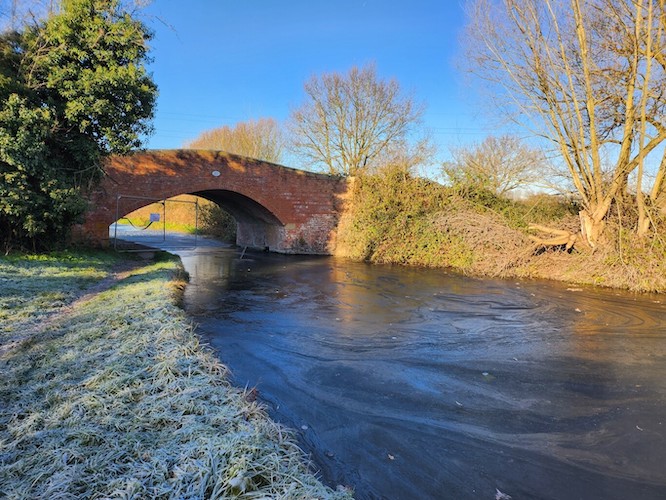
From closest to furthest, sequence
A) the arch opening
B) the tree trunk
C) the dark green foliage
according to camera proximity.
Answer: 1. the dark green foliage
2. the tree trunk
3. the arch opening

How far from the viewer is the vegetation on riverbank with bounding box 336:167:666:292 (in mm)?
11930

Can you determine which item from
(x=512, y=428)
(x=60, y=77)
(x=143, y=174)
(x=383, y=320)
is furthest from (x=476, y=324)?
(x=143, y=174)

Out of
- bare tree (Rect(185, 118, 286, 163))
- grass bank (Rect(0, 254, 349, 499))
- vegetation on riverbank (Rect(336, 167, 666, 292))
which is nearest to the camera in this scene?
grass bank (Rect(0, 254, 349, 499))

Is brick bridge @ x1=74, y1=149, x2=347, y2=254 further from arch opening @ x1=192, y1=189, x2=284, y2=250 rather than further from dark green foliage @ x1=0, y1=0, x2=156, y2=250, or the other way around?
dark green foliage @ x1=0, y1=0, x2=156, y2=250

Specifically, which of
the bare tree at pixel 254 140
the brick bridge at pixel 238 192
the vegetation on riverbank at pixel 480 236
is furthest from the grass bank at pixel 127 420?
the bare tree at pixel 254 140

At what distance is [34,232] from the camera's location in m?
9.80

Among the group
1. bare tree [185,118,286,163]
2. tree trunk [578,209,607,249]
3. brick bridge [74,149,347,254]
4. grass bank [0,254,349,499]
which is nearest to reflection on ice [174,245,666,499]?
grass bank [0,254,349,499]

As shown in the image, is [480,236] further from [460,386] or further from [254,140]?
[254,140]

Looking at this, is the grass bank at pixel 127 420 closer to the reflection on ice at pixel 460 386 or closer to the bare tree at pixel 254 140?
the reflection on ice at pixel 460 386

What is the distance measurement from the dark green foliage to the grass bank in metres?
5.37

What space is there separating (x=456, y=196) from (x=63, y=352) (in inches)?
615

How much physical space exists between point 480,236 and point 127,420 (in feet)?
44.6

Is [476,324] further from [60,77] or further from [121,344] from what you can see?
[60,77]

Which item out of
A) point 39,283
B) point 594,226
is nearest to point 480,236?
point 594,226
